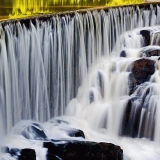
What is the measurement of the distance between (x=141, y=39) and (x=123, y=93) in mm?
3214

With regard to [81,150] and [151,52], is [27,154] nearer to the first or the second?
[81,150]

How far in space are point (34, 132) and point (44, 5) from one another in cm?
702

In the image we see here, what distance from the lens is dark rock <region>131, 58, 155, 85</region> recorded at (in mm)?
12961

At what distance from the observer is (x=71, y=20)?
44.5ft

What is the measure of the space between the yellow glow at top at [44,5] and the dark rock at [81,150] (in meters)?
5.14

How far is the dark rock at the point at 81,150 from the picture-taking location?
9906mm

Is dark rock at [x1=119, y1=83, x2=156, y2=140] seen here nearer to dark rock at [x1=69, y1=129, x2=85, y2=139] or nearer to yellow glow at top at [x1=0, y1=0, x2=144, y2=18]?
dark rock at [x1=69, y1=129, x2=85, y2=139]

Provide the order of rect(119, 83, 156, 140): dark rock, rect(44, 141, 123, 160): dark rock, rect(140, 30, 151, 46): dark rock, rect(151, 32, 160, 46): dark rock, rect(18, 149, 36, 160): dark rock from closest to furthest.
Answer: rect(18, 149, 36, 160): dark rock → rect(44, 141, 123, 160): dark rock → rect(119, 83, 156, 140): dark rock → rect(151, 32, 160, 46): dark rock → rect(140, 30, 151, 46): dark rock

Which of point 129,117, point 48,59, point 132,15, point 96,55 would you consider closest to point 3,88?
point 48,59

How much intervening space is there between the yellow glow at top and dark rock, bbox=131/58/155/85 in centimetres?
406

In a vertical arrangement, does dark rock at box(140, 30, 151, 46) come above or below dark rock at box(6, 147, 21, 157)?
above

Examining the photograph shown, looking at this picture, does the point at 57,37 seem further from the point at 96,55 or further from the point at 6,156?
the point at 6,156


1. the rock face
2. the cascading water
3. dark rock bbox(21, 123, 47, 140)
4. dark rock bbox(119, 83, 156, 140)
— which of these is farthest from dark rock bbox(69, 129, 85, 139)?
the rock face

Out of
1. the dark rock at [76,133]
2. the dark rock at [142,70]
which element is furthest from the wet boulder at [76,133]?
the dark rock at [142,70]
